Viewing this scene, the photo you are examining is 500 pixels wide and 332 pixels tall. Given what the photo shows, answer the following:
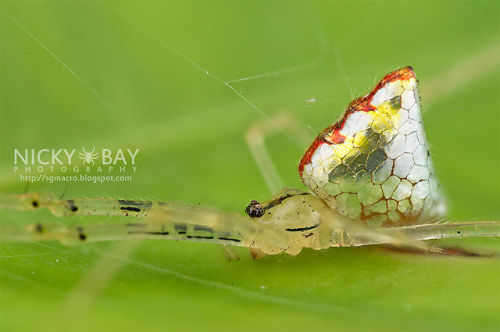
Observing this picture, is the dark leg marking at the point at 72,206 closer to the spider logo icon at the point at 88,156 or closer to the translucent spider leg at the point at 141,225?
the translucent spider leg at the point at 141,225

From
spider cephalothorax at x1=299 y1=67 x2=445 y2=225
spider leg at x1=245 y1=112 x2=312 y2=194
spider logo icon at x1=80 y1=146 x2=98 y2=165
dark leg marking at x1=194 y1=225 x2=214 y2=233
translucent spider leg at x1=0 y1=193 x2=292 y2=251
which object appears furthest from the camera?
spider logo icon at x1=80 y1=146 x2=98 y2=165

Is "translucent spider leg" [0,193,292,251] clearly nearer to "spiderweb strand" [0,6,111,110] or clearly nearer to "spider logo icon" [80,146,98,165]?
"spider logo icon" [80,146,98,165]

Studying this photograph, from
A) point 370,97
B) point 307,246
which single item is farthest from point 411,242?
point 370,97

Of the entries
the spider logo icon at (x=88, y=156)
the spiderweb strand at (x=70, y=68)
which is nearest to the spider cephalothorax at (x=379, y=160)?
the spider logo icon at (x=88, y=156)

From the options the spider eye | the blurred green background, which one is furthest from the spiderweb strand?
the spider eye

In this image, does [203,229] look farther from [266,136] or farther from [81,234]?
[266,136]

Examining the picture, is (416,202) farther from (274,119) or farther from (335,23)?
(335,23)
